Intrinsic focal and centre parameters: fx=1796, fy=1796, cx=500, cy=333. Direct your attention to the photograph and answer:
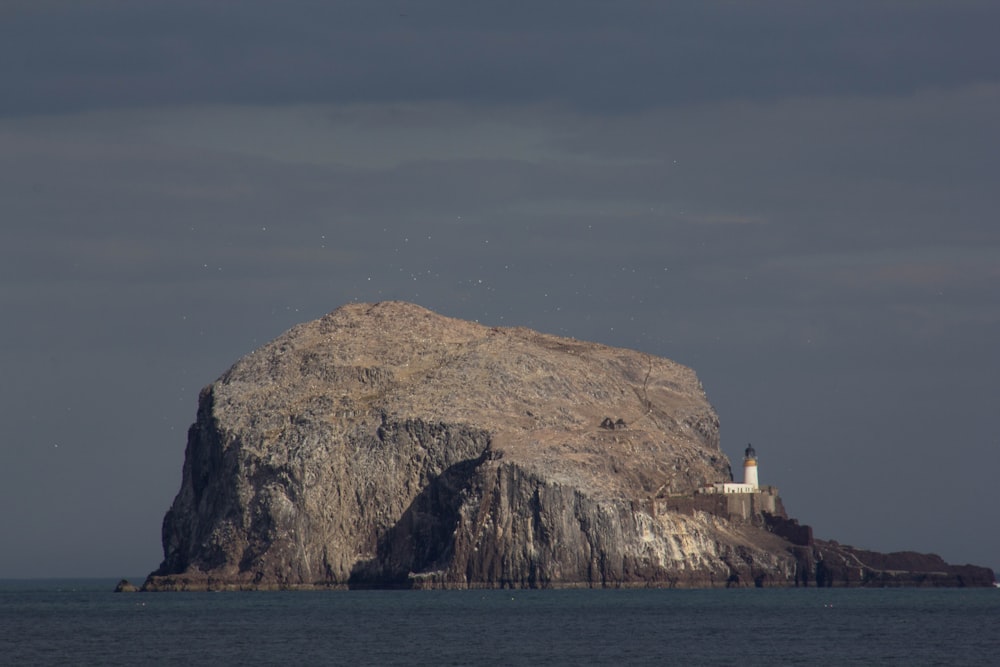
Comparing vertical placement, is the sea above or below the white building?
below

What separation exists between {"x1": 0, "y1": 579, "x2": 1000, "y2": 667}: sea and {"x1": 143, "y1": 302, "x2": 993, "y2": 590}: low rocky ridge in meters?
3.35

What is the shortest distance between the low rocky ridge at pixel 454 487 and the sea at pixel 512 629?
335cm

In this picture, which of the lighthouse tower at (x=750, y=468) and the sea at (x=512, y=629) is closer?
the sea at (x=512, y=629)

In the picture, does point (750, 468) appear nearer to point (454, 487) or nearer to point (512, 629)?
point (454, 487)

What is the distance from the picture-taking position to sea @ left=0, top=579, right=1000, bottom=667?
8156cm

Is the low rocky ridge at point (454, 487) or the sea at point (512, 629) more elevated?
the low rocky ridge at point (454, 487)

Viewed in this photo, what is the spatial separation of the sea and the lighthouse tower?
16.5m

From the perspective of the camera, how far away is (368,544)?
146 m

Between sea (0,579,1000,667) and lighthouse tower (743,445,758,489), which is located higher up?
lighthouse tower (743,445,758,489)

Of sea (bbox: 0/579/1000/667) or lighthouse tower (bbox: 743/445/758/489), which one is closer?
sea (bbox: 0/579/1000/667)

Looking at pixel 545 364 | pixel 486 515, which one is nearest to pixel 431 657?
pixel 486 515

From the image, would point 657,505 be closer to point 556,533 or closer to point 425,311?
point 556,533

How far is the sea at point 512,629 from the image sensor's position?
81.6m

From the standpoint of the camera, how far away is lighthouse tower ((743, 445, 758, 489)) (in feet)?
514
